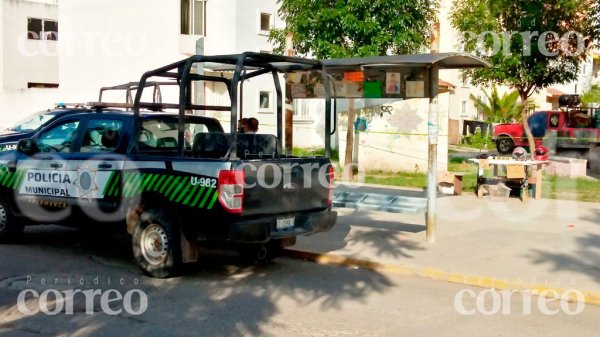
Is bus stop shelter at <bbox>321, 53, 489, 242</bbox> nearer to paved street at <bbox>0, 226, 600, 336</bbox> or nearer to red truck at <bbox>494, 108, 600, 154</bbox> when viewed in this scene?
paved street at <bbox>0, 226, 600, 336</bbox>

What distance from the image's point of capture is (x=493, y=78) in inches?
783

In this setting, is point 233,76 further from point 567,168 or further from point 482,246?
point 567,168

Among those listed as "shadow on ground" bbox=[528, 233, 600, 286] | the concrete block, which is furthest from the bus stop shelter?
the concrete block

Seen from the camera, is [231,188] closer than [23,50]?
Yes

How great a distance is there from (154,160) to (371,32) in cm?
997

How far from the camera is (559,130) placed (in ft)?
94.3

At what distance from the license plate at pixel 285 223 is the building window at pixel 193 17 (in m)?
22.0

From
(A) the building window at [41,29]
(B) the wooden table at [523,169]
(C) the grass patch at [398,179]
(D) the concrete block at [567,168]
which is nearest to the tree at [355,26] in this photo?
(C) the grass patch at [398,179]

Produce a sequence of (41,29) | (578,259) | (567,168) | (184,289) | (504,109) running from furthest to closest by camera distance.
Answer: (41,29) → (504,109) → (567,168) → (578,259) → (184,289)

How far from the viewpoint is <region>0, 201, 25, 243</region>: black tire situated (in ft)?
32.7

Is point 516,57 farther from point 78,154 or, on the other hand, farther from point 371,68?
point 78,154

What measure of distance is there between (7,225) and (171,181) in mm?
3278

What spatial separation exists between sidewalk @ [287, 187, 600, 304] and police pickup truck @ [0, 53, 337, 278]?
3.85 feet

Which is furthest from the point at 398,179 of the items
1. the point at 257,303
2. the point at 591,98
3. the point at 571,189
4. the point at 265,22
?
the point at 591,98
